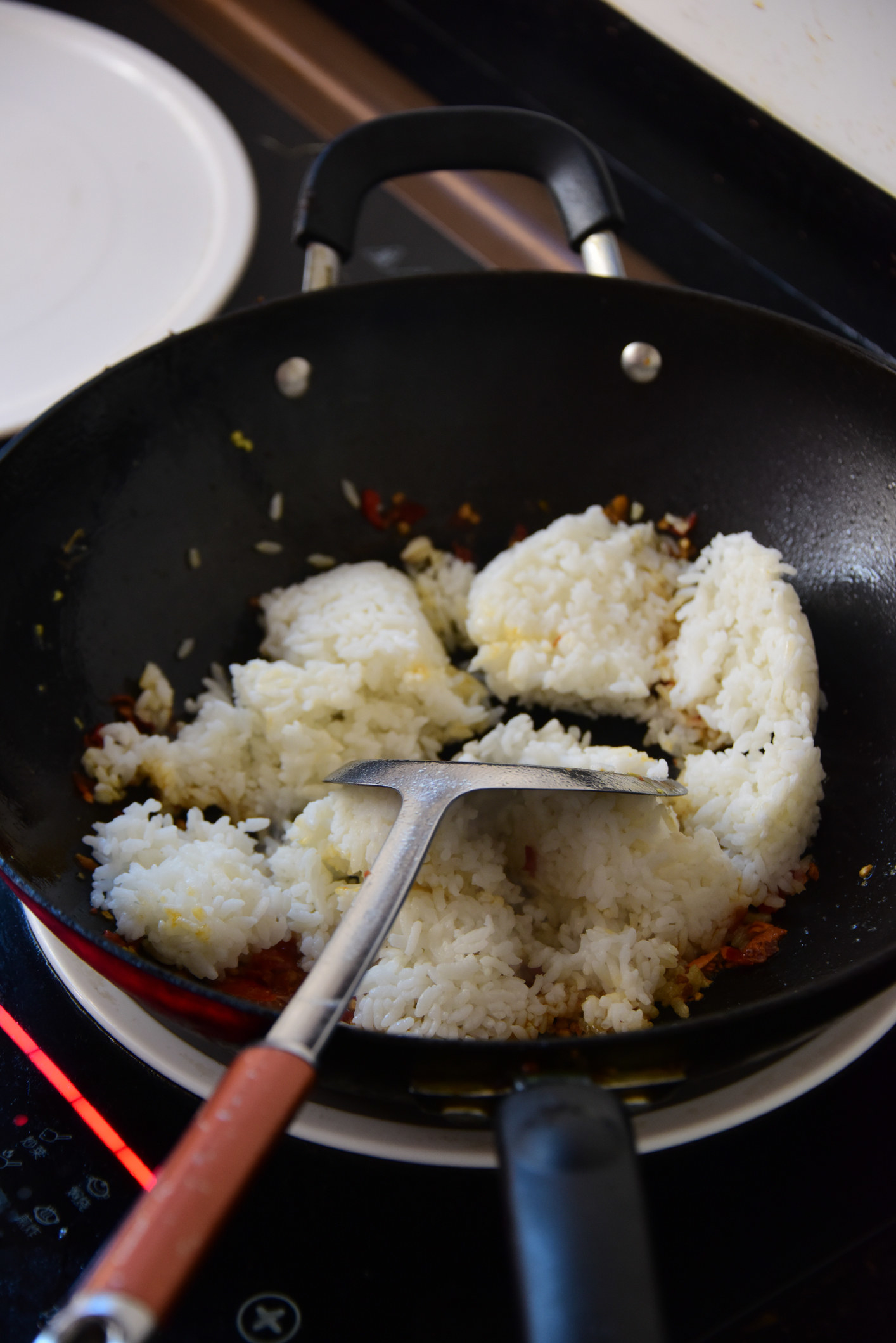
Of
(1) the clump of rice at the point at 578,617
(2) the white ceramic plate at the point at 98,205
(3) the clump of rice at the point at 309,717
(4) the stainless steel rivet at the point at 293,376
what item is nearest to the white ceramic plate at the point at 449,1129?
(3) the clump of rice at the point at 309,717

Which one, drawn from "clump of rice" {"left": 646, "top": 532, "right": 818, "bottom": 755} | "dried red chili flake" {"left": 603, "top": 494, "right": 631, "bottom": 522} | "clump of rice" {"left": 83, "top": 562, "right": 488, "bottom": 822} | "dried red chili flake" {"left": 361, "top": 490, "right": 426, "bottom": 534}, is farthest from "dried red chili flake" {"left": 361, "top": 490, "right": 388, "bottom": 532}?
"clump of rice" {"left": 646, "top": 532, "right": 818, "bottom": 755}

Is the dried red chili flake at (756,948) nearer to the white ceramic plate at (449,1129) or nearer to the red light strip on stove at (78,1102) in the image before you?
the white ceramic plate at (449,1129)

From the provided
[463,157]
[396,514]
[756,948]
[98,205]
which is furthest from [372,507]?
[98,205]

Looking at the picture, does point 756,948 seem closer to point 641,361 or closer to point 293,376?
point 641,361

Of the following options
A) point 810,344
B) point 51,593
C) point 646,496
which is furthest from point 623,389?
point 51,593

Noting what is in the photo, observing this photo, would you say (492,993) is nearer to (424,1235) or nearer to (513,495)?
(424,1235)
